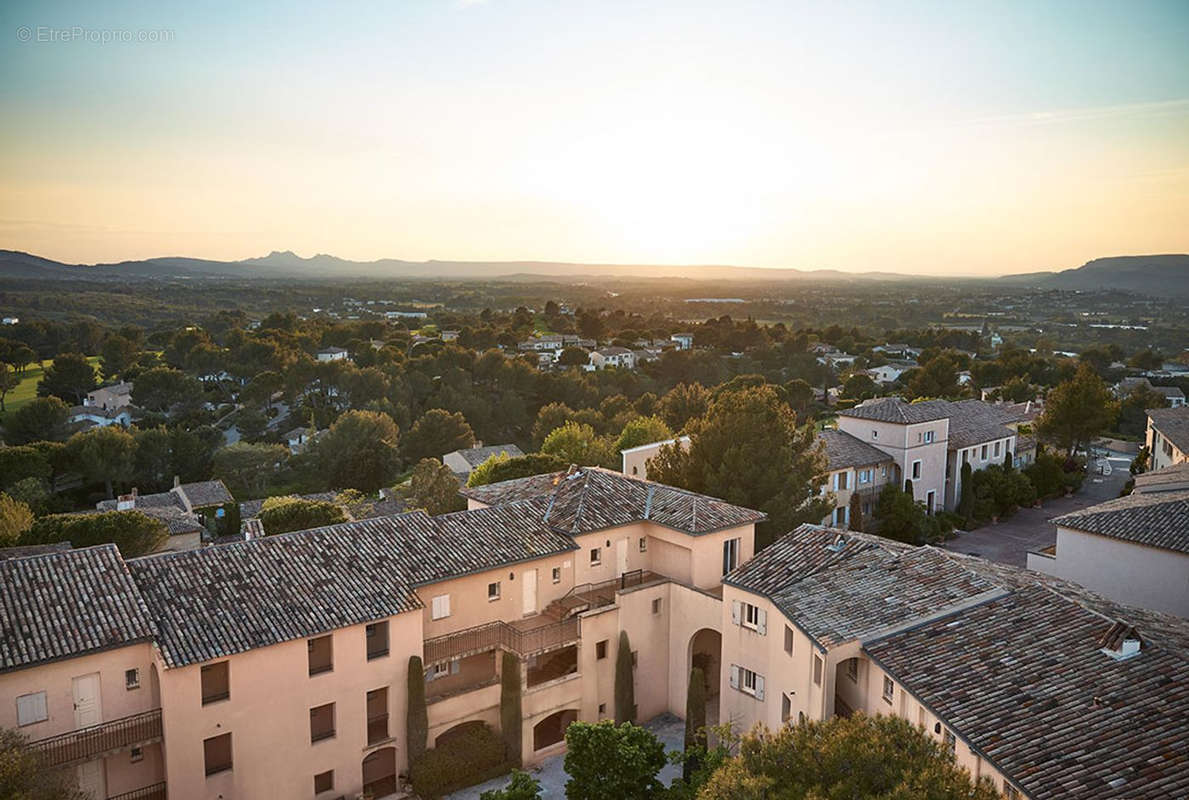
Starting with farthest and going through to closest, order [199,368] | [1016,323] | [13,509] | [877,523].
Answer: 1. [1016,323]
2. [199,368]
3. [877,523]
4. [13,509]

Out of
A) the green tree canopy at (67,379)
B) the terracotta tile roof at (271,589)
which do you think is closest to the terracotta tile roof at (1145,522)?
the terracotta tile roof at (271,589)

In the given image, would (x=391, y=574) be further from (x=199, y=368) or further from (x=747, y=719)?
(x=199, y=368)

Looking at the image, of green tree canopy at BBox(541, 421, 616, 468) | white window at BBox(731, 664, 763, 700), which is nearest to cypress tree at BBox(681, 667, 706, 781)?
white window at BBox(731, 664, 763, 700)

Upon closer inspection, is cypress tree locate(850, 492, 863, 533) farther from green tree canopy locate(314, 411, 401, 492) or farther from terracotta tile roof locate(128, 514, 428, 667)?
green tree canopy locate(314, 411, 401, 492)

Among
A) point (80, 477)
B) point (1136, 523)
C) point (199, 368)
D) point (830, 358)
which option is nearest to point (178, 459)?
point (80, 477)

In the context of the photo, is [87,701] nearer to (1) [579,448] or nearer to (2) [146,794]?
(2) [146,794]

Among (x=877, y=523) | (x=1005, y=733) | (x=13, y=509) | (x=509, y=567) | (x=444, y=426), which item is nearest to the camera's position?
(x=1005, y=733)

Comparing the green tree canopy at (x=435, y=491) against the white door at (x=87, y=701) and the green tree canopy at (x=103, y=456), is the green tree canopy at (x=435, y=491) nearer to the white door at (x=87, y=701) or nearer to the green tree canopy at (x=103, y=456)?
the white door at (x=87, y=701)
